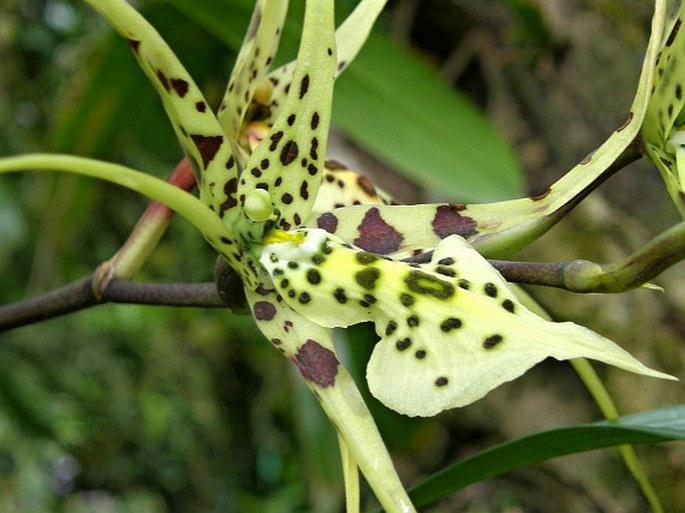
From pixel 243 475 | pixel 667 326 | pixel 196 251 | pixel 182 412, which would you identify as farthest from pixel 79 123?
pixel 243 475

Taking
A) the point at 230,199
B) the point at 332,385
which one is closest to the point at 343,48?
the point at 230,199

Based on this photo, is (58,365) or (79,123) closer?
(79,123)

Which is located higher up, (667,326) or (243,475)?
(667,326)

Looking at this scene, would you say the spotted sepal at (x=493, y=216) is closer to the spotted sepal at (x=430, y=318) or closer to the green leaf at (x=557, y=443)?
the spotted sepal at (x=430, y=318)

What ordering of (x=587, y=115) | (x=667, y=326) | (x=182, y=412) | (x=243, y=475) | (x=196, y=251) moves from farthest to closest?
1. (x=243, y=475)
2. (x=182, y=412)
3. (x=196, y=251)
4. (x=587, y=115)
5. (x=667, y=326)

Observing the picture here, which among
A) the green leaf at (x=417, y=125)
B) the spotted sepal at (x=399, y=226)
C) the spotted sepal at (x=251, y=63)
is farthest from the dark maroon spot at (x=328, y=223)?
the green leaf at (x=417, y=125)

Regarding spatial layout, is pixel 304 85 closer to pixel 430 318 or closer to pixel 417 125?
pixel 430 318

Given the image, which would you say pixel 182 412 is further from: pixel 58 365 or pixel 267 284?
pixel 267 284

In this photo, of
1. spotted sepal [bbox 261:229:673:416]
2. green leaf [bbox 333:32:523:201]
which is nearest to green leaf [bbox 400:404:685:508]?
spotted sepal [bbox 261:229:673:416]
